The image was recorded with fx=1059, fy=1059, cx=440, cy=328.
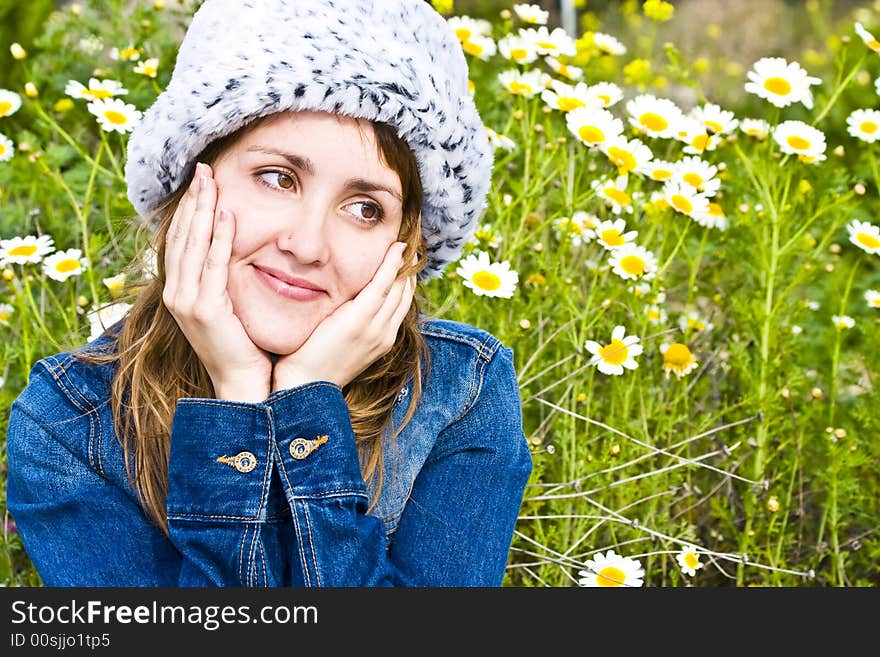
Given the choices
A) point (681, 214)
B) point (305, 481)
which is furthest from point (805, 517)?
point (305, 481)

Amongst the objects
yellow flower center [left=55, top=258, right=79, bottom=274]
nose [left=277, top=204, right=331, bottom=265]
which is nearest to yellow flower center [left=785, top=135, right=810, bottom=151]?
nose [left=277, top=204, right=331, bottom=265]

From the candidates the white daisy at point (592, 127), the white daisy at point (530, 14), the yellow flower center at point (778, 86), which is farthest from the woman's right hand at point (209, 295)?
the yellow flower center at point (778, 86)

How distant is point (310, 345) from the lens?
1.53m

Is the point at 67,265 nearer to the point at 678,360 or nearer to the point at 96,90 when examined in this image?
the point at 96,90

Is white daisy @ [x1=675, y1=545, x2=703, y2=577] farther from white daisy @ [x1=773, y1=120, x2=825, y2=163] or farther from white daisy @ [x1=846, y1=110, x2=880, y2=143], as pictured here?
white daisy @ [x1=846, y1=110, x2=880, y2=143]

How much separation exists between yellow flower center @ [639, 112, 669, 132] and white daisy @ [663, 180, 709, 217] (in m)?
0.19

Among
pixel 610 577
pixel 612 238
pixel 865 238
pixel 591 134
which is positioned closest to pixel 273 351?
pixel 610 577

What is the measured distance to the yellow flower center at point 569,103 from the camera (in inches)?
99.1

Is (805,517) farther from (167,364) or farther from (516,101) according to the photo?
(167,364)

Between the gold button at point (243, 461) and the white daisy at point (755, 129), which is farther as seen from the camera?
the white daisy at point (755, 129)

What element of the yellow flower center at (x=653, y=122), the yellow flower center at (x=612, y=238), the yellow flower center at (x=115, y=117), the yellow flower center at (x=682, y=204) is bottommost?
the yellow flower center at (x=612, y=238)

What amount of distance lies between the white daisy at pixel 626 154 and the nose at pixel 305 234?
3.77ft

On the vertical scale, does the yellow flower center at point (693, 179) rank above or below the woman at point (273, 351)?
above

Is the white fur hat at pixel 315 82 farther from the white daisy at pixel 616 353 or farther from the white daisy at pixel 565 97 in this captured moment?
the white daisy at pixel 565 97
